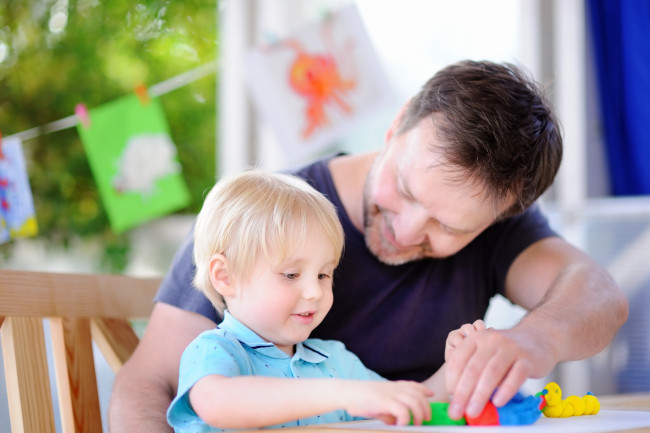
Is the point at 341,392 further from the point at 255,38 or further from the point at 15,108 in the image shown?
the point at 15,108

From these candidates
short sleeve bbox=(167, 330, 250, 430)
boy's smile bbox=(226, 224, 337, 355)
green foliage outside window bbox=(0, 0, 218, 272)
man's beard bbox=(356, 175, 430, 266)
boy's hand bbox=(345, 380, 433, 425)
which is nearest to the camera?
boy's hand bbox=(345, 380, 433, 425)

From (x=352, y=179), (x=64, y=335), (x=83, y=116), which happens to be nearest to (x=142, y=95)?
(x=83, y=116)

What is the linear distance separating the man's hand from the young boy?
0.56 ft

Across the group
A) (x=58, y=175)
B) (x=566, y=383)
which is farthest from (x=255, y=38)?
(x=566, y=383)

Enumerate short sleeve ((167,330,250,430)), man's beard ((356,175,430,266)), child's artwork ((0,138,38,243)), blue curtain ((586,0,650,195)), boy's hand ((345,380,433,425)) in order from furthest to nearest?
1. blue curtain ((586,0,650,195))
2. child's artwork ((0,138,38,243))
3. man's beard ((356,175,430,266))
4. short sleeve ((167,330,250,430))
5. boy's hand ((345,380,433,425))

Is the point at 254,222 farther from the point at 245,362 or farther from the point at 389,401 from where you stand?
the point at 389,401

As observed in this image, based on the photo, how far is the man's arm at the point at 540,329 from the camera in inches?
33.4

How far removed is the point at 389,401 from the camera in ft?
2.47

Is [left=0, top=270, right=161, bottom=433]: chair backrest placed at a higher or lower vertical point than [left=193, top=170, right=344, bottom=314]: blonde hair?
lower

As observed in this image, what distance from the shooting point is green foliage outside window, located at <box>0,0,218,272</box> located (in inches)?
106

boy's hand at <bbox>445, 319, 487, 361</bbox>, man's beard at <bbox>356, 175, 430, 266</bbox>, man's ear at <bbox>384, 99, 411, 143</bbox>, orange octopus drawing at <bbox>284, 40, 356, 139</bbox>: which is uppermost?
orange octopus drawing at <bbox>284, 40, 356, 139</bbox>

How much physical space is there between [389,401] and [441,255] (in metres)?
0.61

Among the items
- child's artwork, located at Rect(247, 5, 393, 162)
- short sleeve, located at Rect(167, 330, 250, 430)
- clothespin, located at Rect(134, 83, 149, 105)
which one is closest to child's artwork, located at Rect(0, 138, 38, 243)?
clothespin, located at Rect(134, 83, 149, 105)

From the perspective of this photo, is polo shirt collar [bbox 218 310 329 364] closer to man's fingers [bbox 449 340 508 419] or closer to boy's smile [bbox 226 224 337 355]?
boy's smile [bbox 226 224 337 355]
